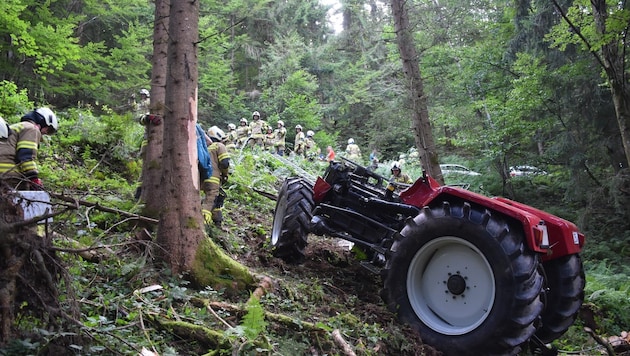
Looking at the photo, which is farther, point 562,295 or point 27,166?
point 27,166

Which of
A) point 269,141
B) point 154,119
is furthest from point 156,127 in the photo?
point 269,141

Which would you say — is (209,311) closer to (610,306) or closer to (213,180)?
(213,180)

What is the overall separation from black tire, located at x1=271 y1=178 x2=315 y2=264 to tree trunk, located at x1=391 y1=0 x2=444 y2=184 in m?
4.64

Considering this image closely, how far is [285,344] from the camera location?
12.4 ft

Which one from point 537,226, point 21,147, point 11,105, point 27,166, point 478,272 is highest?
point 11,105

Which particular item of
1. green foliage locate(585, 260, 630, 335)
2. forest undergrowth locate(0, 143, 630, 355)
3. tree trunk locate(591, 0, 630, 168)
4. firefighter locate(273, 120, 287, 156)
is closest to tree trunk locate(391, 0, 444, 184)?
tree trunk locate(591, 0, 630, 168)

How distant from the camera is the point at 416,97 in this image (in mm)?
10602

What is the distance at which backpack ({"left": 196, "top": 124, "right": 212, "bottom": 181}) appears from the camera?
276 inches

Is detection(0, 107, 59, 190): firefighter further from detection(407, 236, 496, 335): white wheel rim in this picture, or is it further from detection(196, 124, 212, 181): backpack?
detection(407, 236, 496, 335): white wheel rim

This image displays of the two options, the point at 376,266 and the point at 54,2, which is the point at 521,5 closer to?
the point at 376,266

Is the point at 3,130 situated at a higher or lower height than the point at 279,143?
lower

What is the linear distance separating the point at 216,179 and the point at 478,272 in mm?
4513

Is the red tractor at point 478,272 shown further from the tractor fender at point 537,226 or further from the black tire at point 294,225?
the black tire at point 294,225

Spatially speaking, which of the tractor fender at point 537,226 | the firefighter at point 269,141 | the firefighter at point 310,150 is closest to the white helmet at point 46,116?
the tractor fender at point 537,226
